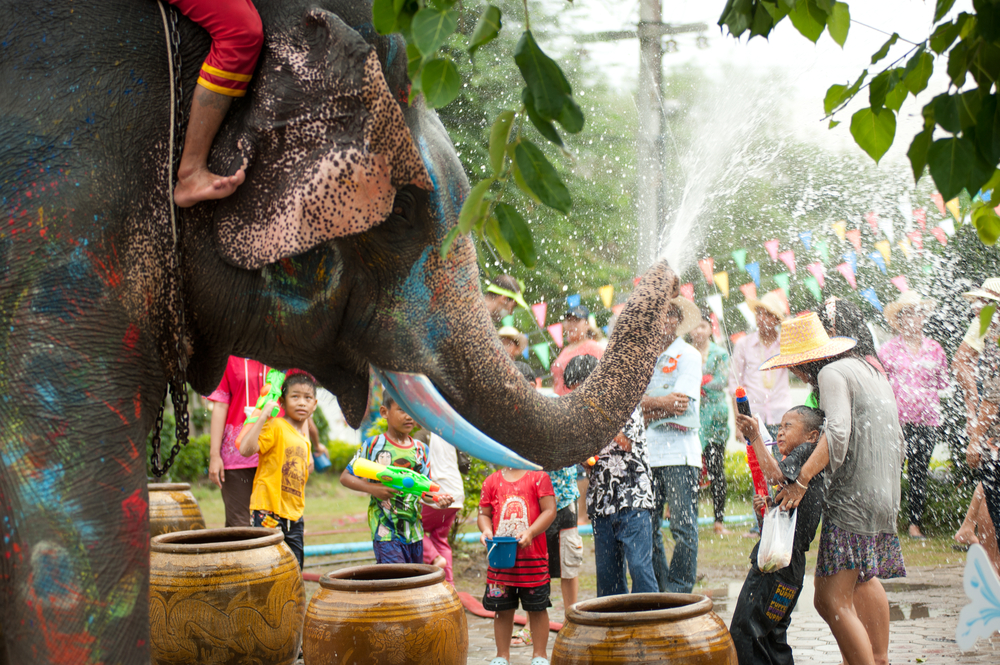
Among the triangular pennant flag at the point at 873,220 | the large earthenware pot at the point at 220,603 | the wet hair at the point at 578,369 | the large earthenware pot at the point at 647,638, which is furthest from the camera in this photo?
the triangular pennant flag at the point at 873,220

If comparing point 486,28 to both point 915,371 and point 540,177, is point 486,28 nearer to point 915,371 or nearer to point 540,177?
point 540,177

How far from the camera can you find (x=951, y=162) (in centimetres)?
164

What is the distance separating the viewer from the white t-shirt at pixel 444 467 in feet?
19.4

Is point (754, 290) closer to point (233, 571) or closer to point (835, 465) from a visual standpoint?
point (835, 465)

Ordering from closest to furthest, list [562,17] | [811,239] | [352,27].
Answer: [352,27]
[811,239]
[562,17]

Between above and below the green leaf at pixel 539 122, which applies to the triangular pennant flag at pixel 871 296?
above

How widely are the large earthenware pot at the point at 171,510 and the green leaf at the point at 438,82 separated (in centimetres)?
439

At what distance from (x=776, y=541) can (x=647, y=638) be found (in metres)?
1.51

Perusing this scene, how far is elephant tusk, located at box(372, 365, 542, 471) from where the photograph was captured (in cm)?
209

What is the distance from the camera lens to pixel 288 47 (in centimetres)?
188

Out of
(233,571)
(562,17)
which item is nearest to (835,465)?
(233,571)

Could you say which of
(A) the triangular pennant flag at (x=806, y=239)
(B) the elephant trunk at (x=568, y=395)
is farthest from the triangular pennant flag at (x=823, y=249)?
(B) the elephant trunk at (x=568, y=395)

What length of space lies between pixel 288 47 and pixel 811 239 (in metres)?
7.39

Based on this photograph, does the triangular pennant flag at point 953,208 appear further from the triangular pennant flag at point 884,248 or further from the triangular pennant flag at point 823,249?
the triangular pennant flag at point 823,249
